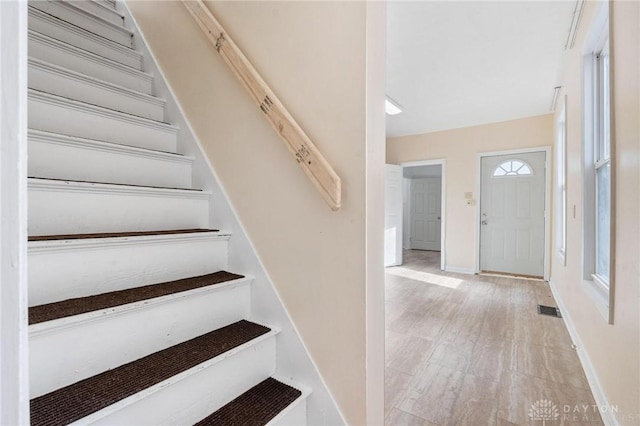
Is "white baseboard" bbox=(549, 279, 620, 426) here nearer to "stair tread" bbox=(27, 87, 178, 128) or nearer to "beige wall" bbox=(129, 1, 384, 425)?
"beige wall" bbox=(129, 1, 384, 425)

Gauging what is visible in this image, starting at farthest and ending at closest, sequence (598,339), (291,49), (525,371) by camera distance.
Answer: (525,371) < (598,339) < (291,49)

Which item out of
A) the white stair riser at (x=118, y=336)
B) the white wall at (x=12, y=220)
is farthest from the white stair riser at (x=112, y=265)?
the white wall at (x=12, y=220)

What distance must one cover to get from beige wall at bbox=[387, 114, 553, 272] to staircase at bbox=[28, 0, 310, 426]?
4656mm

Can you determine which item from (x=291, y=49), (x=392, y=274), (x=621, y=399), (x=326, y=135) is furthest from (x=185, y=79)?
(x=392, y=274)

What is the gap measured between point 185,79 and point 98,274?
1243mm

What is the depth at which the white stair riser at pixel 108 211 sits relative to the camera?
1111 mm

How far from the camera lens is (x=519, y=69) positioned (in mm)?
3092

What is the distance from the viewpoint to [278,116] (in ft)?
3.87

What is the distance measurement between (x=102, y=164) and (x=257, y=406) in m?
1.32

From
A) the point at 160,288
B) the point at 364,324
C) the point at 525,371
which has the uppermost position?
the point at 160,288

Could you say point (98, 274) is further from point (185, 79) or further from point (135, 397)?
point (185, 79)

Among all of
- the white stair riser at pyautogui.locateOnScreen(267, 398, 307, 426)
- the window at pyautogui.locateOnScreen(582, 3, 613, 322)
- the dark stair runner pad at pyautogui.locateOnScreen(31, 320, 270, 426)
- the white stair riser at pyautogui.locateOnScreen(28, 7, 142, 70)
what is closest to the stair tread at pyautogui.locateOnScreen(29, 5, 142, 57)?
the white stair riser at pyautogui.locateOnScreen(28, 7, 142, 70)

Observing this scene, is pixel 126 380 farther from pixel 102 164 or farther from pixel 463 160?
pixel 463 160

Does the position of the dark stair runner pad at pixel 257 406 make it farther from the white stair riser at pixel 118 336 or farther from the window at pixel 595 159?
the window at pixel 595 159
